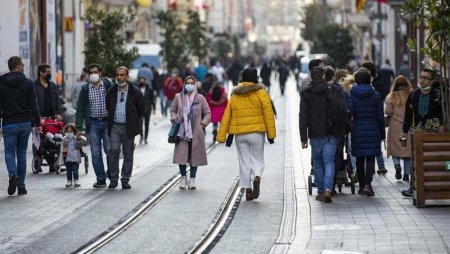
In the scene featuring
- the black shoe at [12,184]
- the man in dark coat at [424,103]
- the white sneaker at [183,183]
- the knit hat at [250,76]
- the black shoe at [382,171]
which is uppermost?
the knit hat at [250,76]

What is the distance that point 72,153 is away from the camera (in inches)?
856

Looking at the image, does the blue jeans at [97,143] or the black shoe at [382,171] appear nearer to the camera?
the blue jeans at [97,143]

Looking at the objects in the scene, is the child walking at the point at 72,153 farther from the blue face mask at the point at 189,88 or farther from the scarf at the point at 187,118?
the blue face mask at the point at 189,88

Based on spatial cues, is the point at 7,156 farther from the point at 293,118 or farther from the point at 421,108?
the point at 293,118

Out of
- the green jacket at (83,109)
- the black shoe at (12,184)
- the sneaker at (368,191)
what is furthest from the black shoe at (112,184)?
the sneaker at (368,191)

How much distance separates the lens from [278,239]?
48.4ft

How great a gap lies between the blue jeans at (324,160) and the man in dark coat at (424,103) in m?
1.07

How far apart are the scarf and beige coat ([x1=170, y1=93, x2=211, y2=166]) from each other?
0.05 metres

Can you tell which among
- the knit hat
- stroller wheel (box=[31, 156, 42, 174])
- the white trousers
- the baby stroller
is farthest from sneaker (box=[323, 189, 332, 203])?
stroller wheel (box=[31, 156, 42, 174])

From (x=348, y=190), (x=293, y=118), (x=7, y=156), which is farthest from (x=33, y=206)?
(x=293, y=118)

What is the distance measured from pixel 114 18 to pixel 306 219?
21646 mm

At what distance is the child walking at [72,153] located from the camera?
21.6m

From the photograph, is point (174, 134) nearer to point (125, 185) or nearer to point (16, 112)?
point (125, 185)

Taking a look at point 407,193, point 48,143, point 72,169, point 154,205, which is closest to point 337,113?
point 407,193
